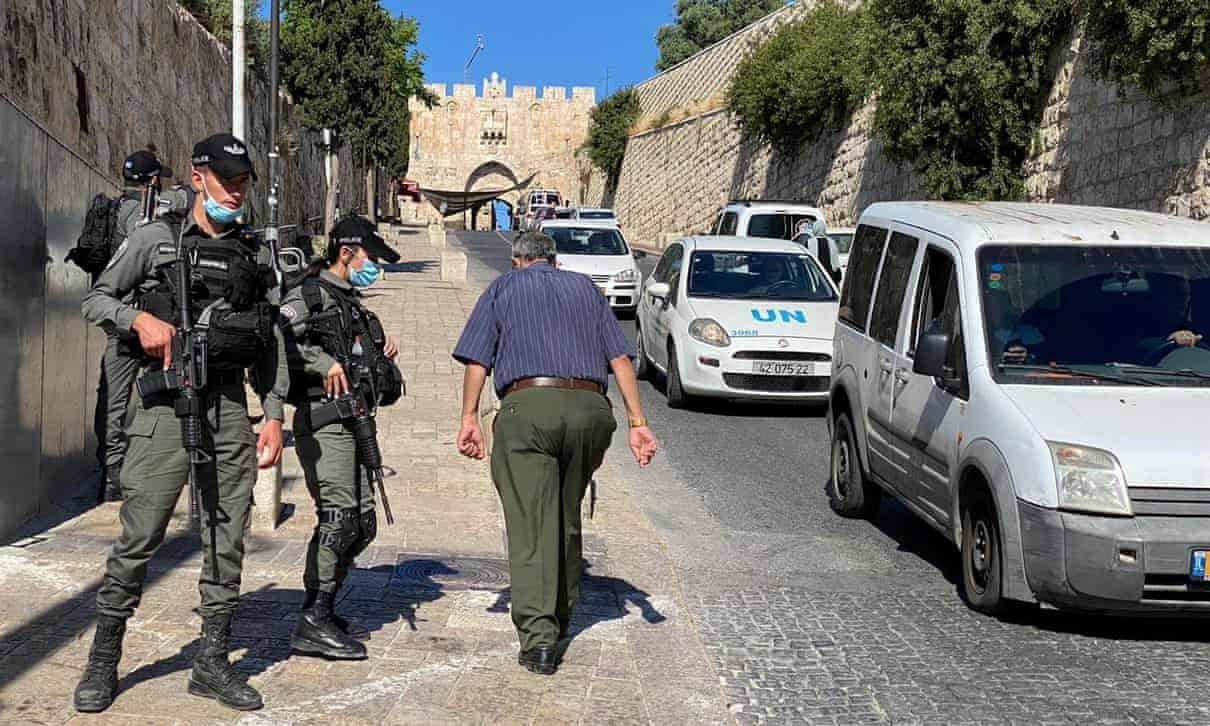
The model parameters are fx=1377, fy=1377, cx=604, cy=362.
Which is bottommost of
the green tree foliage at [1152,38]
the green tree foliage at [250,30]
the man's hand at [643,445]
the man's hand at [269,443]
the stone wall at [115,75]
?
the man's hand at [643,445]

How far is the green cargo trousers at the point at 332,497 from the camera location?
541cm

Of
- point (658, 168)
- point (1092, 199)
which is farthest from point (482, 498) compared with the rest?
point (658, 168)

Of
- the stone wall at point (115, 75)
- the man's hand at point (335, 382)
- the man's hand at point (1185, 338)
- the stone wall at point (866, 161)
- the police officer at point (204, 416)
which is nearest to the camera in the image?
the police officer at point (204, 416)

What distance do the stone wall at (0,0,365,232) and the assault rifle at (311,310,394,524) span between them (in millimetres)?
3052

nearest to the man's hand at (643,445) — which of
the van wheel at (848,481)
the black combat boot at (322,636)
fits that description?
the black combat boot at (322,636)

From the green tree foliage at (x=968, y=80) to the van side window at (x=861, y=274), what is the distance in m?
14.9

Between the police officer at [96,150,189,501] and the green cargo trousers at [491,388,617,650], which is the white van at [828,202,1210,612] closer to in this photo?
the green cargo trousers at [491,388,617,650]

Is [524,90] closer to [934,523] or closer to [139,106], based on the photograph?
[139,106]

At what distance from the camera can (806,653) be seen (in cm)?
586

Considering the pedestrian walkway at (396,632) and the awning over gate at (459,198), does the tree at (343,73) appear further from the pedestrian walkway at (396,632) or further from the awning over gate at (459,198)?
the awning over gate at (459,198)

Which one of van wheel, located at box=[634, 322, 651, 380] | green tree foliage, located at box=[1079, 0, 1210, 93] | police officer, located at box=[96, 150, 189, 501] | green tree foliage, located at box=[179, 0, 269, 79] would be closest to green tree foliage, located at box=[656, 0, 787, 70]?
green tree foliage, located at box=[179, 0, 269, 79]

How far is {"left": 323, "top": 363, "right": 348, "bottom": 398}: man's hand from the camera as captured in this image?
17.4 feet

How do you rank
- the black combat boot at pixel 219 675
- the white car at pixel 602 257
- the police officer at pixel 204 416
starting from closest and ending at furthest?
the police officer at pixel 204 416 < the black combat boot at pixel 219 675 < the white car at pixel 602 257

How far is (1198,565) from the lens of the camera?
5.72 meters
